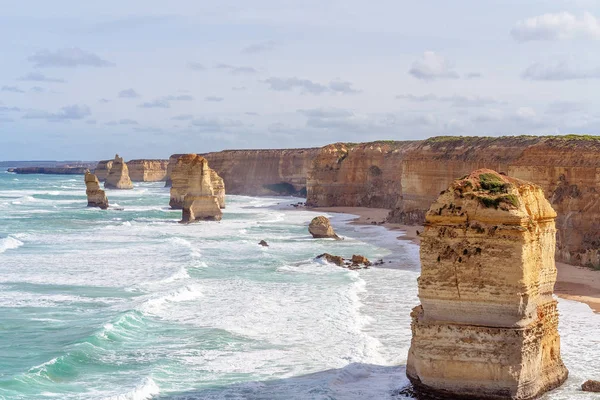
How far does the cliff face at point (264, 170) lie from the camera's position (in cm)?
10675

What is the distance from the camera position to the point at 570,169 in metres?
34.1

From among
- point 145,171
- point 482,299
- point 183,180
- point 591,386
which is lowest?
point 591,386

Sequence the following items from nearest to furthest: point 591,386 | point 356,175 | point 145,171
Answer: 1. point 591,386
2. point 356,175
3. point 145,171

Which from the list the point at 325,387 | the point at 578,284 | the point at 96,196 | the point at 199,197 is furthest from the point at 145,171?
the point at 325,387

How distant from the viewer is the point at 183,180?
6425 centimetres

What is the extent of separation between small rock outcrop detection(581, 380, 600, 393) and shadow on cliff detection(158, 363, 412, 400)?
346 centimetres

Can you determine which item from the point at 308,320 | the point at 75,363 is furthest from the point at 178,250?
the point at 75,363

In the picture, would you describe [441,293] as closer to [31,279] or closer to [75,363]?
[75,363]

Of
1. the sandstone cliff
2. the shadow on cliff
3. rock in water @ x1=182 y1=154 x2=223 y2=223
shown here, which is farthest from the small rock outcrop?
the sandstone cliff

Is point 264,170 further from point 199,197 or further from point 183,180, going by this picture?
point 199,197

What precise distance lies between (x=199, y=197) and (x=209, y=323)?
112 feet

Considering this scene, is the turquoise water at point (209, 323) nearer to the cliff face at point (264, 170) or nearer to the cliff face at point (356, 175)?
the cliff face at point (356, 175)

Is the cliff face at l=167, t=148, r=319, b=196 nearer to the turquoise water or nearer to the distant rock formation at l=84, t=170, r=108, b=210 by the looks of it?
the distant rock formation at l=84, t=170, r=108, b=210

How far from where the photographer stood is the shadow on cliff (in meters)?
15.7
